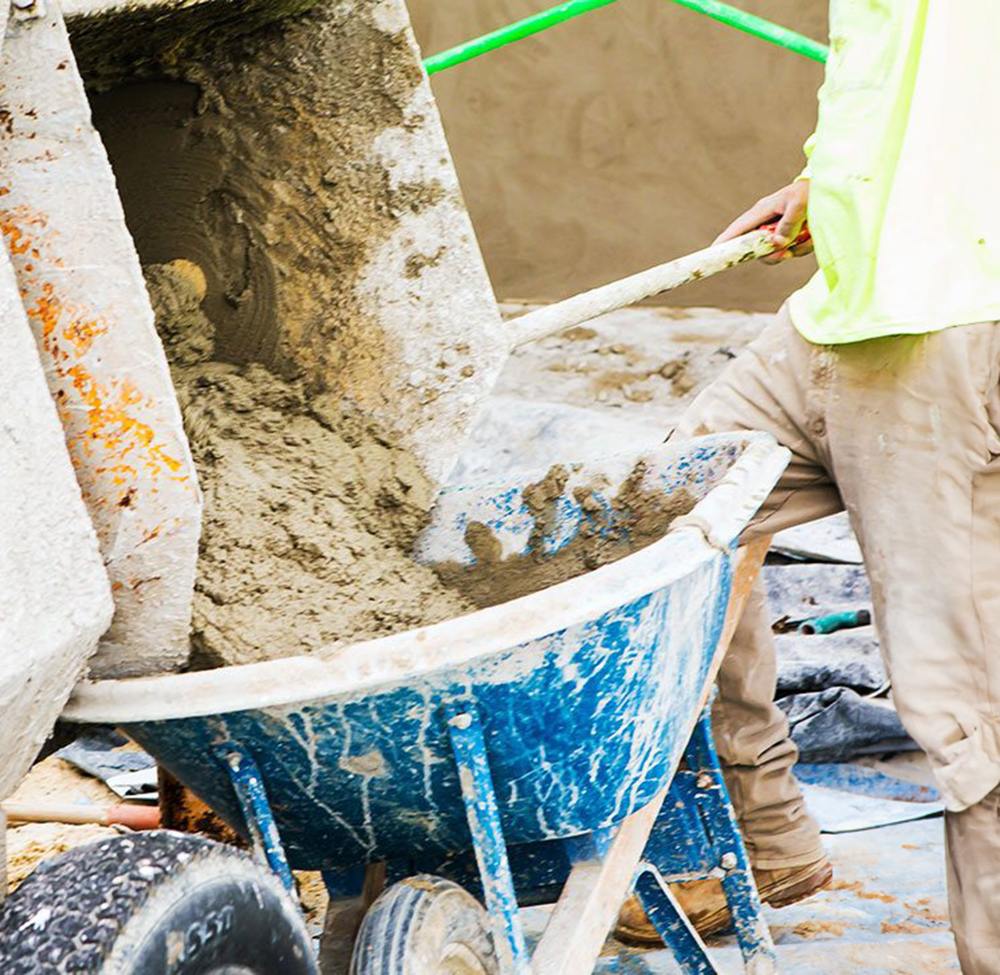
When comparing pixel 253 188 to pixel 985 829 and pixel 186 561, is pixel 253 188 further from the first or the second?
pixel 985 829

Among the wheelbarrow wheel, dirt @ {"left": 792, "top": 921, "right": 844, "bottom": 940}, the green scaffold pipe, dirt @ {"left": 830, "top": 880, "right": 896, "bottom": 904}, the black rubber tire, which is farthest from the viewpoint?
the green scaffold pipe

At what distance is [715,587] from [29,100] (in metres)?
0.92

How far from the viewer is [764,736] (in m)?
2.58

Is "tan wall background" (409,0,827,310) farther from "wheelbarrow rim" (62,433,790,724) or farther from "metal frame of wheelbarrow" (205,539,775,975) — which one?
"wheelbarrow rim" (62,433,790,724)

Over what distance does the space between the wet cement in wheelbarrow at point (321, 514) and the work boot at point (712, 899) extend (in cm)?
69

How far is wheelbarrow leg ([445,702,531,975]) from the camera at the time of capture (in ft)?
5.15

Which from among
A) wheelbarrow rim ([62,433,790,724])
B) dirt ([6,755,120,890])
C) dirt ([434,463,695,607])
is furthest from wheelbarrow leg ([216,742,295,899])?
dirt ([6,755,120,890])

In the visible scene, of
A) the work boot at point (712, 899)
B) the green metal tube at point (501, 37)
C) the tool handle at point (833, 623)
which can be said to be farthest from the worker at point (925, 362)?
the tool handle at point (833, 623)

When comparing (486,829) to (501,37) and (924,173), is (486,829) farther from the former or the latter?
(501,37)

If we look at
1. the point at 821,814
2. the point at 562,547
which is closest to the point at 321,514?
the point at 562,547

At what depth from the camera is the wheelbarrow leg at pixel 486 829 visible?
61.7 inches

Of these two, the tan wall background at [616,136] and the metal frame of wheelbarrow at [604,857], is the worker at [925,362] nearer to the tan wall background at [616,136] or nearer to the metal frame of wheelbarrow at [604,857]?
the metal frame of wheelbarrow at [604,857]

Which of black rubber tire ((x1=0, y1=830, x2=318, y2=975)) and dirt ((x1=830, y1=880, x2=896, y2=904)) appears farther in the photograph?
dirt ((x1=830, y1=880, x2=896, y2=904))

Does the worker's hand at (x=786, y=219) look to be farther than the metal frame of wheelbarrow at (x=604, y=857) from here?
Yes
